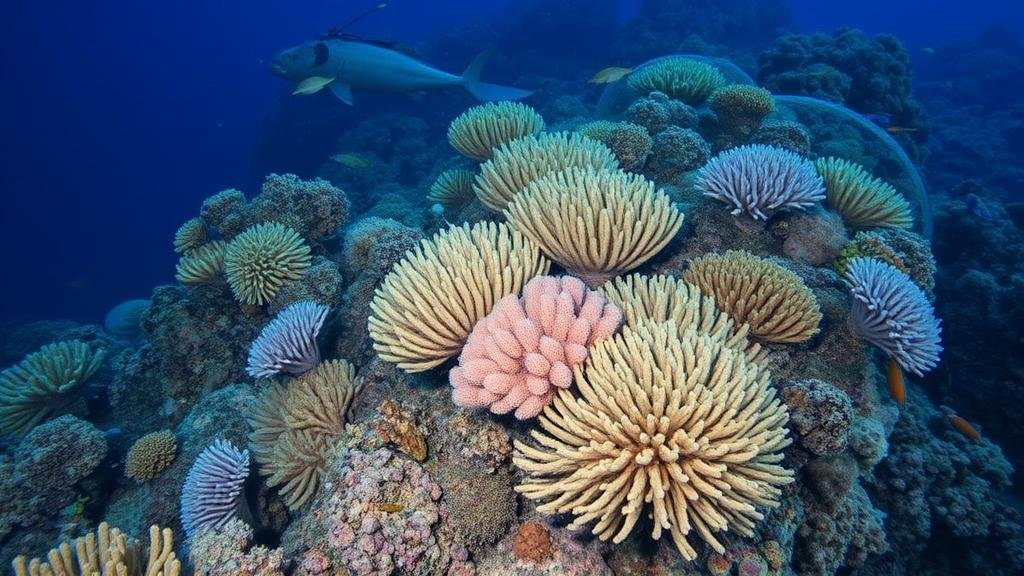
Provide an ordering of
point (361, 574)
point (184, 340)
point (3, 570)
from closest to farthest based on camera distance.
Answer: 1. point (361, 574)
2. point (3, 570)
3. point (184, 340)

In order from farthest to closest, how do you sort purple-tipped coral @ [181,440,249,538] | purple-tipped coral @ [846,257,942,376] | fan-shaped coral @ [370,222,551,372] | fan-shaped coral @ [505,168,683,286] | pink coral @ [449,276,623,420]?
purple-tipped coral @ [181,440,249,538] → purple-tipped coral @ [846,257,942,376] → fan-shaped coral @ [505,168,683,286] → fan-shaped coral @ [370,222,551,372] → pink coral @ [449,276,623,420]

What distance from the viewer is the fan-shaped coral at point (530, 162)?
4.50 meters

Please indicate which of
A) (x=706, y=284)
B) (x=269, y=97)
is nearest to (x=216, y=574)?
(x=706, y=284)

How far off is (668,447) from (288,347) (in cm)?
→ 341

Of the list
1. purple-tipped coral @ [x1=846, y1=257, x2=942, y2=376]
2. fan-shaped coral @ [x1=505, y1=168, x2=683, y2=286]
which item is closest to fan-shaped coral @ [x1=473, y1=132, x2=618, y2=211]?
fan-shaped coral @ [x1=505, y1=168, x2=683, y2=286]

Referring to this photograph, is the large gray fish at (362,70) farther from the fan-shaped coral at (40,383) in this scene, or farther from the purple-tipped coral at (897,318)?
→ the purple-tipped coral at (897,318)

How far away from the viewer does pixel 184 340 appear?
5844 mm

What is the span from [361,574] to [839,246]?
4.76 m

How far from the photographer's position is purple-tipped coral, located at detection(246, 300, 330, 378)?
4.09 m

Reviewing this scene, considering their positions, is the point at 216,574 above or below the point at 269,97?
above

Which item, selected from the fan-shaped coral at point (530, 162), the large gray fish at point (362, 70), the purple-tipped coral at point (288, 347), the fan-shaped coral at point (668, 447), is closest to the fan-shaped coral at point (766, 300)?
the fan-shaped coral at point (668, 447)

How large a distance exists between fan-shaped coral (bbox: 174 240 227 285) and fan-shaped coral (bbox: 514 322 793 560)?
5.37 metres

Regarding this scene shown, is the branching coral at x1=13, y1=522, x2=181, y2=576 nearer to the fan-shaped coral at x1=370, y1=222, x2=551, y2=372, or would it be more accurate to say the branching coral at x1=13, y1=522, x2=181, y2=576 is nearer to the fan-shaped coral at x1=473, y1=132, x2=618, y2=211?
the fan-shaped coral at x1=370, y1=222, x2=551, y2=372

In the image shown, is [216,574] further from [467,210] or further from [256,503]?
[467,210]
